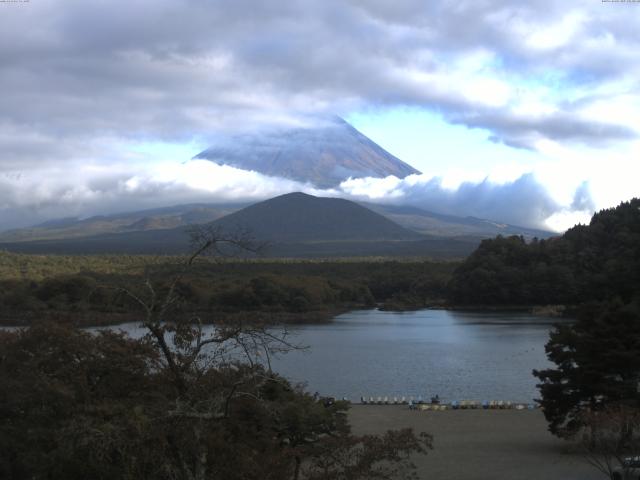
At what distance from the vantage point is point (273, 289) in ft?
174

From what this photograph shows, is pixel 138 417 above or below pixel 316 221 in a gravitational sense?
below

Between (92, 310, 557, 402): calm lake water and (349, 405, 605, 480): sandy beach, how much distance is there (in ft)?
7.92

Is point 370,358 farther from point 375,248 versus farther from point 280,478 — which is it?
point 375,248

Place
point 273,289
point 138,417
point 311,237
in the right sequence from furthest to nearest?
point 311,237
point 273,289
point 138,417

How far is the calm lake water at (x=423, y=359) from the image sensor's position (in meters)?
22.1

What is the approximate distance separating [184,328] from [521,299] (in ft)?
179

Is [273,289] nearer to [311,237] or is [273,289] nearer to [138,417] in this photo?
[138,417]

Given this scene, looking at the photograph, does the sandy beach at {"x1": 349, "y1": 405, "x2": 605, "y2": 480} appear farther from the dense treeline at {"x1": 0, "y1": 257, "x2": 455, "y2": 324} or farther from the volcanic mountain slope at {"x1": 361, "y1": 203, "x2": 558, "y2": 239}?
the volcanic mountain slope at {"x1": 361, "y1": 203, "x2": 558, "y2": 239}

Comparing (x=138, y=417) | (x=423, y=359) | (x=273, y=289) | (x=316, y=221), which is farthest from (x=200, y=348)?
(x=316, y=221)

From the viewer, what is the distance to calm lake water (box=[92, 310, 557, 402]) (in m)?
22.1

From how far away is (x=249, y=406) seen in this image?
6.07 meters

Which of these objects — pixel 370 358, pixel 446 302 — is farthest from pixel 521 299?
pixel 370 358

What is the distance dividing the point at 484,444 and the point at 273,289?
39.5 metres

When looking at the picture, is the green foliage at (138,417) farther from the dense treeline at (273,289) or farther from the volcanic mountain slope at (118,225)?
the volcanic mountain slope at (118,225)
